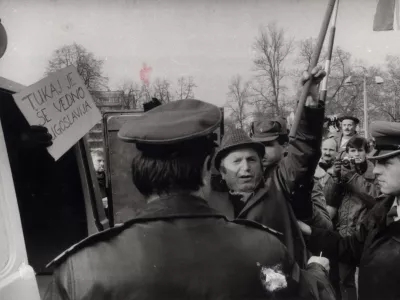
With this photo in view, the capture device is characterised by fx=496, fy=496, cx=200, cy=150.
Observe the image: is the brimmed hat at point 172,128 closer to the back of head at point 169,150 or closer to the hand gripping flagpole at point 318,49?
the back of head at point 169,150

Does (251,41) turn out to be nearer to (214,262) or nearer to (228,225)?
(228,225)

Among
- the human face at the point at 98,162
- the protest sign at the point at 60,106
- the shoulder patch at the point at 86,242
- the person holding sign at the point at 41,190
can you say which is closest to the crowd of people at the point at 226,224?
the shoulder patch at the point at 86,242

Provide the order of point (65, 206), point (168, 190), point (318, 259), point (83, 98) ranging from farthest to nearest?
point (65, 206) < point (83, 98) < point (318, 259) < point (168, 190)

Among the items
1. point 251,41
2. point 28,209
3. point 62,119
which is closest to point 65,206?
point 28,209

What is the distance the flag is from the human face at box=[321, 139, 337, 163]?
56 cm

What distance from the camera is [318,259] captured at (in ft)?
6.27

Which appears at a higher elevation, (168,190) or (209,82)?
(209,82)

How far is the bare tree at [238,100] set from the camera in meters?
2.09

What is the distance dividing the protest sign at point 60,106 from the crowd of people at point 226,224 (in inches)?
14.7

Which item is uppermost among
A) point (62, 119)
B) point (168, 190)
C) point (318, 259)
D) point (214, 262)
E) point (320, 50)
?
point (320, 50)

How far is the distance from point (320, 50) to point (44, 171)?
1368 mm

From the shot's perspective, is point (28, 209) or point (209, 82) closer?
point (209, 82)

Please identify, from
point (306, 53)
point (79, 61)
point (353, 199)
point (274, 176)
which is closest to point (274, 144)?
point (274, 176)

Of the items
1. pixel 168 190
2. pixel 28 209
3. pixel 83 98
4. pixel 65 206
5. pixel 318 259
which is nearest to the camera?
pixel 168 190
